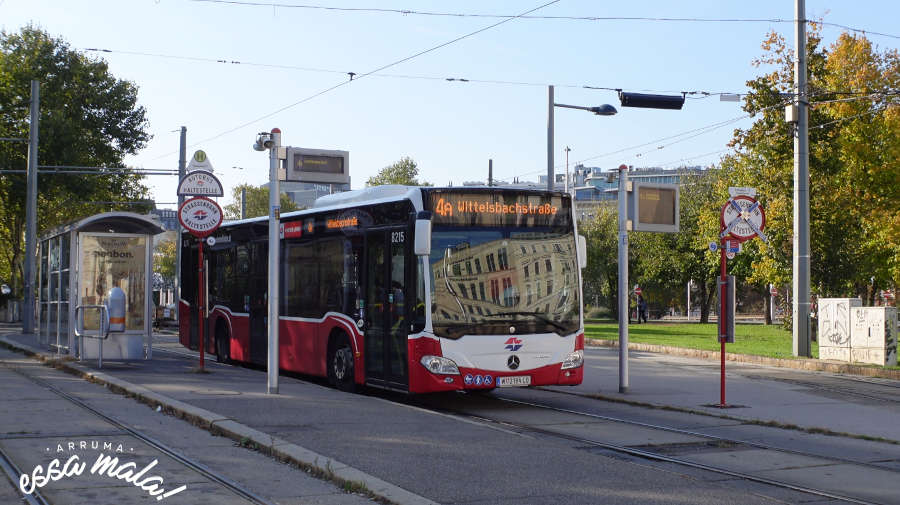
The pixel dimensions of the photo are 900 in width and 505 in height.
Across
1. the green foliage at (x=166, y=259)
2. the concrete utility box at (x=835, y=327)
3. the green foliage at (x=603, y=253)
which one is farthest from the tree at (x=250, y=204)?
the concrete utility box at (x=835, y=327)

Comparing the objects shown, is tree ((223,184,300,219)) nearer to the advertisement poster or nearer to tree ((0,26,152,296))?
tree ((0,26,152,296))

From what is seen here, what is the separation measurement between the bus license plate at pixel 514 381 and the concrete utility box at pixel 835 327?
11937mm

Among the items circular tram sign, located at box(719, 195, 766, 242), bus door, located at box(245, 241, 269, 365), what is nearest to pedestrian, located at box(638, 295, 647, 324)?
bus door, located at box(245, 241, 269, 365)

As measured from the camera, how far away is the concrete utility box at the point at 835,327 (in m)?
22.3

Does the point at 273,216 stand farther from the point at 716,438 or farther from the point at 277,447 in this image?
the point at 716,438

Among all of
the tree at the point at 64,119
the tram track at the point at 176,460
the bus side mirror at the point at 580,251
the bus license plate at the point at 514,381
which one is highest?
the tree at the point at 64,119

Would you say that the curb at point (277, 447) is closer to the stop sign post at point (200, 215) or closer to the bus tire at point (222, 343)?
the stop sign post at point (200, 215)

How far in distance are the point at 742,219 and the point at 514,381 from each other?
440 centimetres

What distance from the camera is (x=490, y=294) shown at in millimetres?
13000

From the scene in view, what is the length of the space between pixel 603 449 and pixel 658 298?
6310cm

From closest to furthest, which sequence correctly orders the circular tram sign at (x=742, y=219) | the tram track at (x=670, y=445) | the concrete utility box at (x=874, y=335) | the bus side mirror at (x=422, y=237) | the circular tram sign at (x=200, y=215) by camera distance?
the tram track at (x=670, y=445), the bus side mirror at (x=422, y=237), the circular tram sign at (x=742, y=219), the circular tram sign at (x=200, y=215), the concrete utility box at (x=874, y=335)

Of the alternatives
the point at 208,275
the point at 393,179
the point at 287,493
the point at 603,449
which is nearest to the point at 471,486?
the point at 287,493

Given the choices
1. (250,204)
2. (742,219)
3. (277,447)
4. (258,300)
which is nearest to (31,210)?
(258,300)

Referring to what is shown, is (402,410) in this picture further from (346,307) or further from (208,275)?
(208,275)
